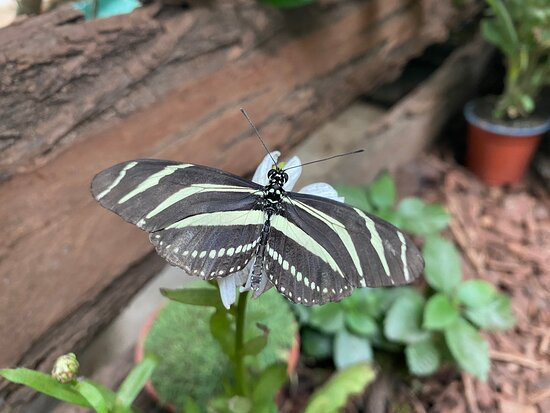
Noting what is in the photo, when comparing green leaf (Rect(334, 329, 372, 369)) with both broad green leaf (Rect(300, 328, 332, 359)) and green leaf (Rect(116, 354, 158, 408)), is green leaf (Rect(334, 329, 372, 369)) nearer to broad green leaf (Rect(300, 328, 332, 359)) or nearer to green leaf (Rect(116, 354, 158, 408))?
broad green leaf (Rect(300, 328, 332, 359))

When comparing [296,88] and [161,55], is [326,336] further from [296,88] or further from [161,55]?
[161,55]

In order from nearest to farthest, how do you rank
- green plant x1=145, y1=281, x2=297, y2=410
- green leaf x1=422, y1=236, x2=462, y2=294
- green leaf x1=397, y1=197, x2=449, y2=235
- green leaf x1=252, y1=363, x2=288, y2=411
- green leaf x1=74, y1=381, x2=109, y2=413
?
1. green leaf x1=74, y1=381, x2=109, y2=413
2. green leaf x1=252, y1=363, x2=288, y2=411
3. green plant x1=145, y1=281, x2=297, y2=410
4. green leaf x1=422, y1=236, x2=462, y2=294
5. green leaf x1=397, y1=197, x2=449, y2=235

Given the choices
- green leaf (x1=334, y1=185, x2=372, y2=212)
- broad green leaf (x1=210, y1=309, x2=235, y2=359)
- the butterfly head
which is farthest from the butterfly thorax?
green leaf (x1=334, y1=185, x2=372, y2=212)

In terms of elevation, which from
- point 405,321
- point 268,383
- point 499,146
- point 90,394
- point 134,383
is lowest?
point 499,146

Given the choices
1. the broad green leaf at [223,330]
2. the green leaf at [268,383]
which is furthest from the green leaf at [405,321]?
the broad green leaf at [223,330]

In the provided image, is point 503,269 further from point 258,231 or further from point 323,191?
point 258,231

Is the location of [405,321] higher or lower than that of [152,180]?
lower

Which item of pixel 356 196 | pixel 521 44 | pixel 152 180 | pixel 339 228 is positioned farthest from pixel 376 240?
pixel 521 44

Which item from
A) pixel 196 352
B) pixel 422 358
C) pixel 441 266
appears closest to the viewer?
pixel 196 352
